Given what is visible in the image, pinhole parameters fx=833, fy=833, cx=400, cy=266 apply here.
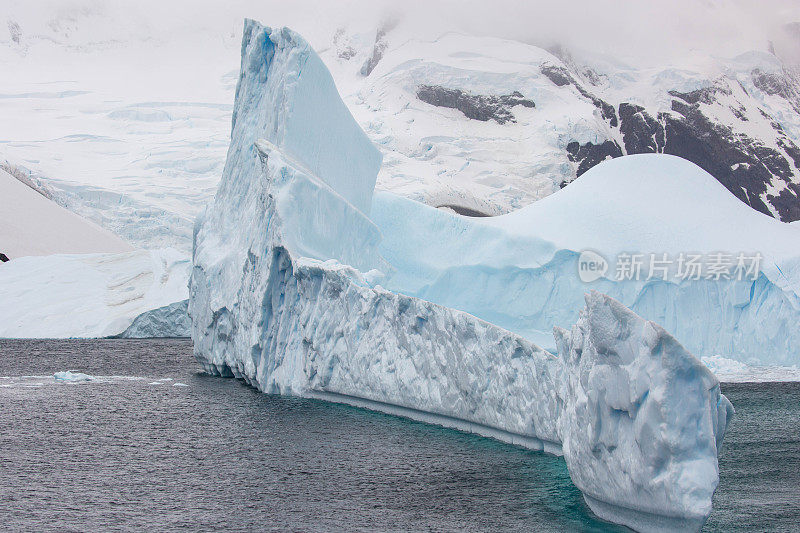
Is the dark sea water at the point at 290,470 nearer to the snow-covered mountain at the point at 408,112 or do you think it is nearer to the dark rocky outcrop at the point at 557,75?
the snow-covered mountain at the point at 408,112

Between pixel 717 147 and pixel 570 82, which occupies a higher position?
pixel 570 82

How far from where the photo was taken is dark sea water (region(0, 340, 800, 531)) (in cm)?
646

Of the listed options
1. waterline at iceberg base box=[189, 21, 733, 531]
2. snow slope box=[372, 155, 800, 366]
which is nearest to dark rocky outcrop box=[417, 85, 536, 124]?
snow slope box=[372, 155, 800, 366]

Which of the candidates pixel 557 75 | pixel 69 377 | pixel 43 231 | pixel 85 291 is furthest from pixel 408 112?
pixel 69 377

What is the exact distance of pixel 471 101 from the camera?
66.0 metres

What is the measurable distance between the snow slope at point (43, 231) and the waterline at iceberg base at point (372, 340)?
82.8 feet

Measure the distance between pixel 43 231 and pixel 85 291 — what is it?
15560 mm

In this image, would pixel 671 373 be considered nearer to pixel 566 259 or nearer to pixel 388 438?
pixel 388 438

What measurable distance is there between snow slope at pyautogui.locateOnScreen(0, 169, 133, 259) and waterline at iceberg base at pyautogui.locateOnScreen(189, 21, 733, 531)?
25.2 m

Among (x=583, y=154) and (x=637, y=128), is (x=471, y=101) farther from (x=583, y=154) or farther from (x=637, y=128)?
(x=637, y=128)

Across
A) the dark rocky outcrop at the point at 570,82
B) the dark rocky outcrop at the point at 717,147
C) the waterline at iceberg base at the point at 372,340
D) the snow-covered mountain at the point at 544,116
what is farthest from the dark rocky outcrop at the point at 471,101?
the waterline at iceberg base at the point at 372,340

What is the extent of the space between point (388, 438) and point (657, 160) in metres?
11.7

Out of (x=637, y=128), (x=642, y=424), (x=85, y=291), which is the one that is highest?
(x=642, y=424)

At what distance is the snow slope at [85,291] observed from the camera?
24.5 meters
